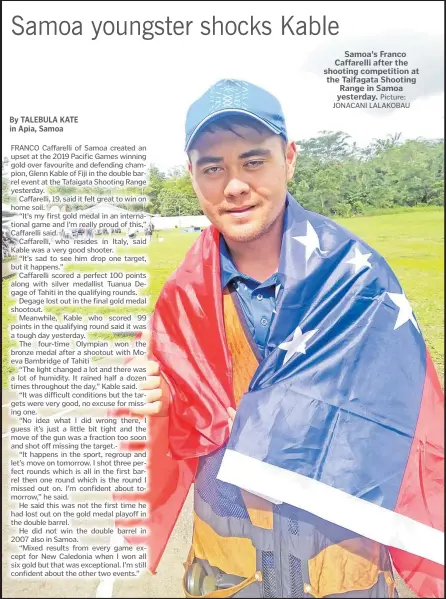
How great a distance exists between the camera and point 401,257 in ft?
6.37

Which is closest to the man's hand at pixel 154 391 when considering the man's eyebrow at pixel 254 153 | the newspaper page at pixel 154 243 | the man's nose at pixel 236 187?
the newspaper page at pixel 154 243

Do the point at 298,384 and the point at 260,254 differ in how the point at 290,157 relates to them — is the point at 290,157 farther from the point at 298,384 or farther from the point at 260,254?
the point at 298,384

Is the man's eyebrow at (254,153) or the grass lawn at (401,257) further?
the grass lawn at (401,257)

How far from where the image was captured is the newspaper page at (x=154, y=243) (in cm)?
183

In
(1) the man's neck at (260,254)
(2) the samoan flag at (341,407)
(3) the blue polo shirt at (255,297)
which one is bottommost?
(2) the samoan flag at (341,407)

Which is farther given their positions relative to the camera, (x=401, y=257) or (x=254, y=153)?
(x=401, y=257)

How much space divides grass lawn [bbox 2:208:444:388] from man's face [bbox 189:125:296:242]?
0.83 ft

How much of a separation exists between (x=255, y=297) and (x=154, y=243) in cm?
47

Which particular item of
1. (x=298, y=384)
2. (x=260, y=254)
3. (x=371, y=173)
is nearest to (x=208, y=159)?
(x=260, y=254)

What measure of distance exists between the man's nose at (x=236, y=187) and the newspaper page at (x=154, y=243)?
0.62 feet

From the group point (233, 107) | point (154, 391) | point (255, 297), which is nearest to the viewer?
point (233, 107)

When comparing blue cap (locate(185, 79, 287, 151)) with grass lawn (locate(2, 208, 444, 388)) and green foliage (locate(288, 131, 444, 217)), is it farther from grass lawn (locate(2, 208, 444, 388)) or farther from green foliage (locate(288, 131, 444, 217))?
grass lawn (locate(2, 208, 444, 388))

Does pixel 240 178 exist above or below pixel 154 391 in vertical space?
above

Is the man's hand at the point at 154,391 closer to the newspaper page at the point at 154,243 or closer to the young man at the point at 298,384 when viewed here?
the newspaper page at the point at 154,243
